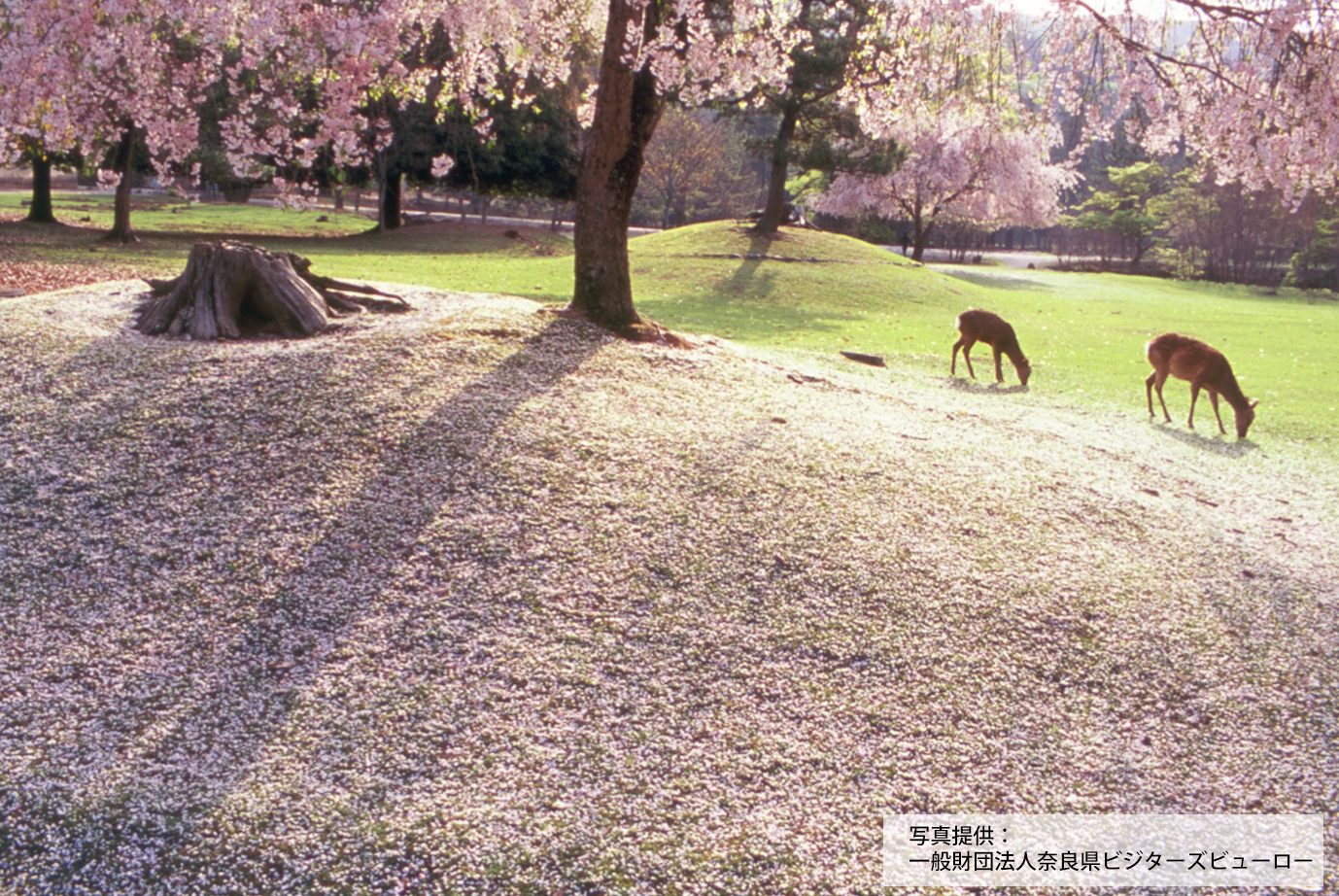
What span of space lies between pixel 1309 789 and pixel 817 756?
7.54 feet

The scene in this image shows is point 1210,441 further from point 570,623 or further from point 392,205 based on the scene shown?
point 392,205

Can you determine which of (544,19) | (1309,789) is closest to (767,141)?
(544,19)

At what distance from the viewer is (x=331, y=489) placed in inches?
217

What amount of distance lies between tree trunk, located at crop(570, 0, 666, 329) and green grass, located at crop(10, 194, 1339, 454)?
228 inches

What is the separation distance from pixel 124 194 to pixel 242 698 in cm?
2615

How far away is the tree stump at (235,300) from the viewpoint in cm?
781

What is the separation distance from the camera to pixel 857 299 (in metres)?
22.6

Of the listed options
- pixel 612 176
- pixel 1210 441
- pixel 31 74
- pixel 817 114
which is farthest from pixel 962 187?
pixel 31 74

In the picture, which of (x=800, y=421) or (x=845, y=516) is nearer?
(x=845, y=516)

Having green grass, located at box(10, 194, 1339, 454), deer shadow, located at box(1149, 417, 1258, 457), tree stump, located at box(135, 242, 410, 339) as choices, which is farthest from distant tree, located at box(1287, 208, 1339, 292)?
tree stump, located at box(135, 242, 410, 339)

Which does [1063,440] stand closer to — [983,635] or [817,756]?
[983,635]

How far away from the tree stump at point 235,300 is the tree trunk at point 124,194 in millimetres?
19363

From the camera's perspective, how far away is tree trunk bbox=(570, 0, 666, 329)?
28.8 feet

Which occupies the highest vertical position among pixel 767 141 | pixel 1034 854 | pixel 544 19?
pixel 767 141
